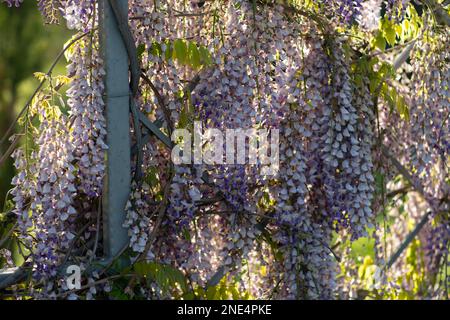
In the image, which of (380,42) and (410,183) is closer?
(380,42)

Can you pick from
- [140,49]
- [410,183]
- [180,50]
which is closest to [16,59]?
[410,183]

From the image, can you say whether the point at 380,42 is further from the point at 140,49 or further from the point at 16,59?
the point at 16,59

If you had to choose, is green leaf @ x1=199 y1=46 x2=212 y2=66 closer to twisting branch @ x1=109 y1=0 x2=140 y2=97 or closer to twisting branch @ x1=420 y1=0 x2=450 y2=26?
twisting branch @ x1=109 y1=0 x2=140 y2=97

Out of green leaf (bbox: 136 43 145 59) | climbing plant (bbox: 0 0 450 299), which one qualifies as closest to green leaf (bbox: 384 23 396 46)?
climbing plant (bbox: 0 0 450 299)

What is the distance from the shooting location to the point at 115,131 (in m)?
2.56

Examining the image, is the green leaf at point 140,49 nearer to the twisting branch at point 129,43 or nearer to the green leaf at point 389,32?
the twisting branch at point 129,43

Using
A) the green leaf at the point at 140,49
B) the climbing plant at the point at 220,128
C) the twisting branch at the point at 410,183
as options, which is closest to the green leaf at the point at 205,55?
the climbing plant at the point at 220,128

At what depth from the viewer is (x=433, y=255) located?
12.7 ft

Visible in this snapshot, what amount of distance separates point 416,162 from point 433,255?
1.01 m

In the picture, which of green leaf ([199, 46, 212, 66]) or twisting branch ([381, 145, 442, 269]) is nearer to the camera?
green leaf ([199, 46, 212, 66])

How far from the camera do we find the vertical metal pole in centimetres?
253

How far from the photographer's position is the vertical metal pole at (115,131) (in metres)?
2.53

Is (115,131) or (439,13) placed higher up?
(439,13)

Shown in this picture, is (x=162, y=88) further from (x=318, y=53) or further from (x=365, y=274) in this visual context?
(x=365, y=274)
